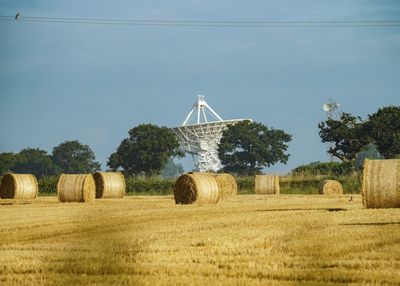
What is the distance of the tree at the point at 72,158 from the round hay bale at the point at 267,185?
124 metres

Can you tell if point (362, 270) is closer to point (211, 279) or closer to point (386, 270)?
point (386, 270)

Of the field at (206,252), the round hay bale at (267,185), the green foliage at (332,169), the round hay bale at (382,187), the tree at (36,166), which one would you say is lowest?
→ the field at (206,252)

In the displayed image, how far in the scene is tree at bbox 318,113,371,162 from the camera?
107 m

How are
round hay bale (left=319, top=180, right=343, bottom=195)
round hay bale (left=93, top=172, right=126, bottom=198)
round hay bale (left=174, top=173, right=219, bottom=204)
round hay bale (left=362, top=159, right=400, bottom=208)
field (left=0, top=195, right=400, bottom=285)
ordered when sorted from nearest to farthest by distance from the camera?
1. field (left=0, top=195, right=400, bottom=285)
2. round hay bale (left=362, top=159, right=400, bottom=208)
3. round hay bale (left=174, top=173, right=219, bottom=204)
4. round hay bale (left=93, top=172, right=126, bottom=198)
5. round hay bale (left=319, top=180, right=343, bottom=195)

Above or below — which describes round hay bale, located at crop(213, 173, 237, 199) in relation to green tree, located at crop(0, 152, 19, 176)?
below

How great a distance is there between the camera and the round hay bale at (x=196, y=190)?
112 feet

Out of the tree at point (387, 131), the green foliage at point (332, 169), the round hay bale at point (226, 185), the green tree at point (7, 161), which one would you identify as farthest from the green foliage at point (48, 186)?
the green tree at point (7, 161)

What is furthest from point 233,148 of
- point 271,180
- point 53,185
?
point 271,180

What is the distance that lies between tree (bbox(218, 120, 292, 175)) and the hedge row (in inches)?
2447

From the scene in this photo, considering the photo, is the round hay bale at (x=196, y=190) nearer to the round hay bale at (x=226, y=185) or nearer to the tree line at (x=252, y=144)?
the round hay bale at (x=226, y=185)

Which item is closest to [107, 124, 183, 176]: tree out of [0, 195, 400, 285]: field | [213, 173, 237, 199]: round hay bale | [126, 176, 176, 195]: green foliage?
[126, 176, 176, 195]: green foliage

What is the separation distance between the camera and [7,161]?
6088 inches

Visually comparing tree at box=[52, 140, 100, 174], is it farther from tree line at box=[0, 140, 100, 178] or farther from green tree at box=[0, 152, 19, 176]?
green tree at box=[0, 152, 19, 176]

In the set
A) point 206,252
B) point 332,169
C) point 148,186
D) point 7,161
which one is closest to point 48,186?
point 148,186
